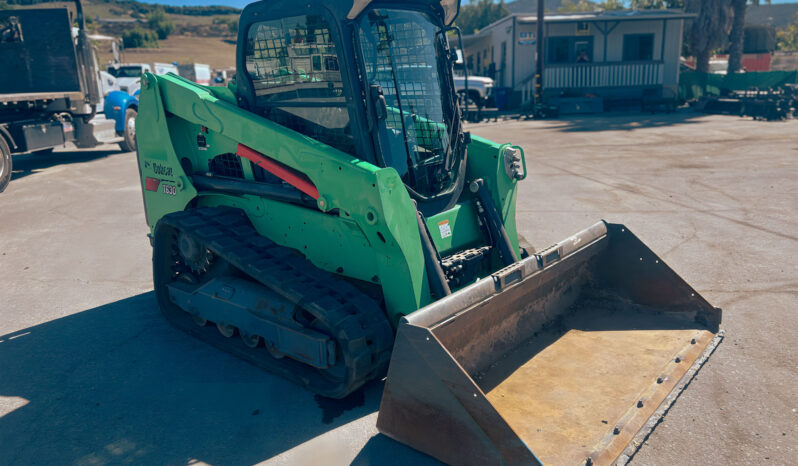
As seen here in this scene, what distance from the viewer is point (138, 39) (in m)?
75.9

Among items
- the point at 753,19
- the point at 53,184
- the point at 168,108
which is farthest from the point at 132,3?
the point at 168,108

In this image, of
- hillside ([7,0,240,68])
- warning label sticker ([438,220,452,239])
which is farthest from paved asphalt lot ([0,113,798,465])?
hillside ([7,0,240,68])

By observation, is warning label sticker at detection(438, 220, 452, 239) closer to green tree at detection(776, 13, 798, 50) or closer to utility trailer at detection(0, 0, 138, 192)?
utility trailer at detection(0, 0, 138, 192)

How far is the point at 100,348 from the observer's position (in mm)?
5027

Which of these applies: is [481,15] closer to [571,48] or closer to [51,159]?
[571,48]

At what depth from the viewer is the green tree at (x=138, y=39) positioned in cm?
7450

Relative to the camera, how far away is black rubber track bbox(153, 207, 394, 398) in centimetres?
392

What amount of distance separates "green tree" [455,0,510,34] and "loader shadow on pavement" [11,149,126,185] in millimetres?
56757

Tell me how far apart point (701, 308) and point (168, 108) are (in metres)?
4.59

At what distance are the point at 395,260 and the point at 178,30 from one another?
102593mm

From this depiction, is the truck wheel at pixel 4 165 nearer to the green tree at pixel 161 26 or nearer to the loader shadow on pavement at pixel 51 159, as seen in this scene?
the loader shadow on pavement at pixel 51 159

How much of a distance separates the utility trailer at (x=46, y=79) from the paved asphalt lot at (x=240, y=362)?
223cm

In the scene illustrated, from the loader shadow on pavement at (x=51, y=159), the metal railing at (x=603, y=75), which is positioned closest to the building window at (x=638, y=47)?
the metal railing at (x=603, y=75)

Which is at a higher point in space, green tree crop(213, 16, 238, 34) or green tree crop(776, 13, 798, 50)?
green tree crop(213, 16, 238, 34)
